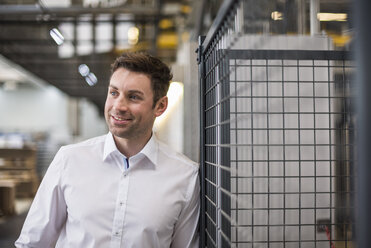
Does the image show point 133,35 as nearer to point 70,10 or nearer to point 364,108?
point 70,10

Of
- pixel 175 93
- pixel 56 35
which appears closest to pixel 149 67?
pixel 175 93

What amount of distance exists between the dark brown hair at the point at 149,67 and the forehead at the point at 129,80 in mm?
21

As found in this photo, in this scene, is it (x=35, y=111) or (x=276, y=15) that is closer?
(x=276, y=15)

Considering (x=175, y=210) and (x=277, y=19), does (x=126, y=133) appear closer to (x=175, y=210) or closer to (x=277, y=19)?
(x=175, y=210)

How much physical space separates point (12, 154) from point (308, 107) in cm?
550

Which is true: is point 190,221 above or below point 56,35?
below

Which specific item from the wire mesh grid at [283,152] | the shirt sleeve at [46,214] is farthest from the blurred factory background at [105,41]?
the shirt sleeve at [46,214]

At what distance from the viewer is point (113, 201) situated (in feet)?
4.78

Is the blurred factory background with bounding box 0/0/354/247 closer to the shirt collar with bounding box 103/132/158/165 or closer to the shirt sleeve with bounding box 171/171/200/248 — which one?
the shirt sleeve with bounding box 171/171/200/248

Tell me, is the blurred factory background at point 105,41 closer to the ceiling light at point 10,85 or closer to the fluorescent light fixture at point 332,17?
the fluorescent light fixture at point 332,17

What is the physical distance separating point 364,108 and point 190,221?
1181 mm

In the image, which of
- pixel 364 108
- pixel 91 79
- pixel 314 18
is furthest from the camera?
pixel 91 79

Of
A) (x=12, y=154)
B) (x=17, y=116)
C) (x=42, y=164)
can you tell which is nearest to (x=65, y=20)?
(x=12, y=154)

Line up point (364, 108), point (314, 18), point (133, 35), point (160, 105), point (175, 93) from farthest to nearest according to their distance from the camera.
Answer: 1. point (133, 35)
2. point (175, 93)
3. point (314, 18)
4. point (160, 105)
5. point (364, 108)
